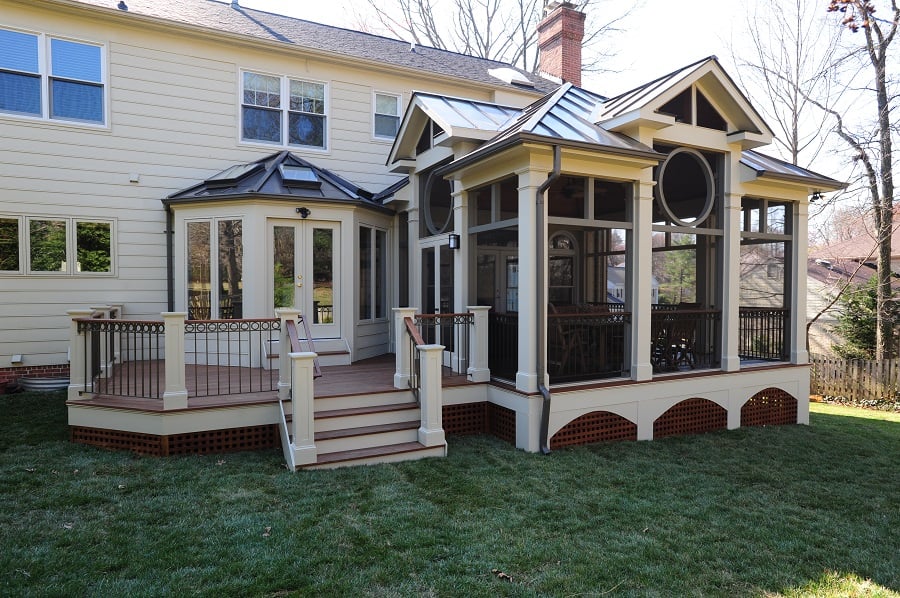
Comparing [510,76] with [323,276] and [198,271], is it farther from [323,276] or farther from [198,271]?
[198,271]

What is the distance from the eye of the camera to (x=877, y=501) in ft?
17.1

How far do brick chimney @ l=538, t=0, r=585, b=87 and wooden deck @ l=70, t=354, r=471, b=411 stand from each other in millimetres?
9333

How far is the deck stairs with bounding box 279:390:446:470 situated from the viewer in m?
5.77

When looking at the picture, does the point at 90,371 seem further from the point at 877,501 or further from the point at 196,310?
the point at 877,501

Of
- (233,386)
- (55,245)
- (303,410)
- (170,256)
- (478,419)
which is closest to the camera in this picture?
(303,410)

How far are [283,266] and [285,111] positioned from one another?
348cm

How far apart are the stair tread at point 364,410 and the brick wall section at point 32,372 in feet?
18.2

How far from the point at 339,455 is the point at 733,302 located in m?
5.84

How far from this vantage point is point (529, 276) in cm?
634

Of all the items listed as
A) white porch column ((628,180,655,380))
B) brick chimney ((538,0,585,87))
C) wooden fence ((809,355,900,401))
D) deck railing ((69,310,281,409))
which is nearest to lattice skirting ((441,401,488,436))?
white porch column ((628,180,655,380))

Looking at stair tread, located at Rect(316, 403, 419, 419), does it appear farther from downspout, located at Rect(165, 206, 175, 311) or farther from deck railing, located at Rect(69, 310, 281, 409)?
downspout, located at Rect(165, 206, 175, 311)

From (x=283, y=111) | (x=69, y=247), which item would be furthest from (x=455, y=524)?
(x=283, y=111)

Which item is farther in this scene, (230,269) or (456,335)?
(230,269)

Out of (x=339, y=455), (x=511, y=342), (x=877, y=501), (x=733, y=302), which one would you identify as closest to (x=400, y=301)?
(x=511, y=342)
